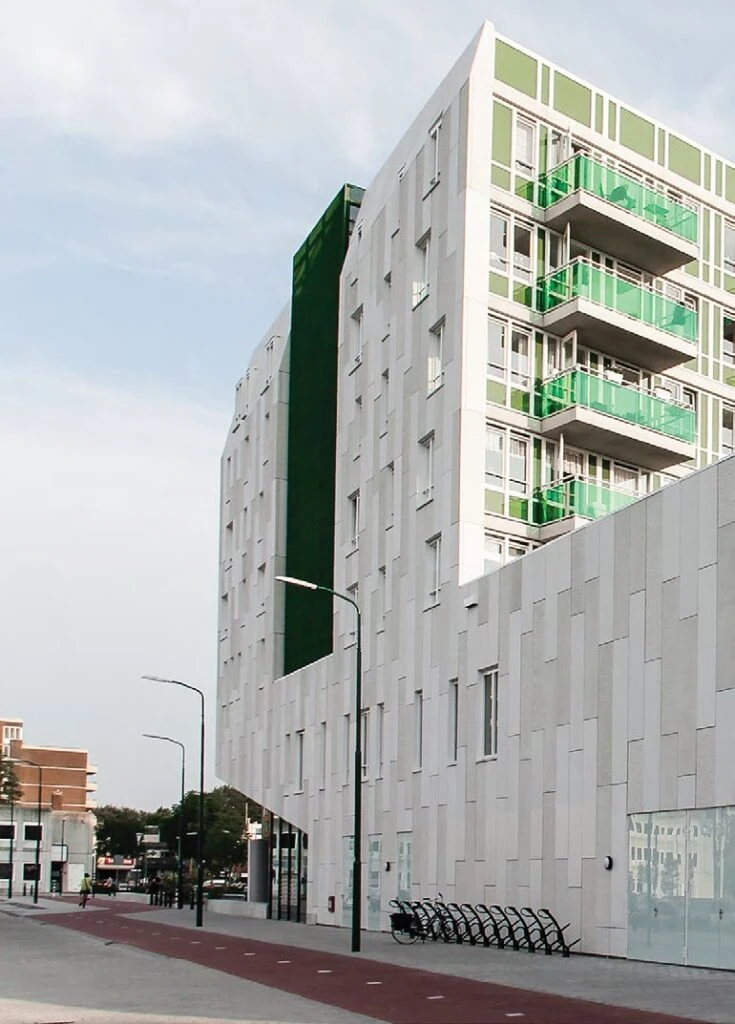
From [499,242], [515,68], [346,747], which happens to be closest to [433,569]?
[346,747]

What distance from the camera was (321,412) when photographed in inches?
2034

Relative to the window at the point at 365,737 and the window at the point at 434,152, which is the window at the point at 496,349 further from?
the window at the point at 365,737

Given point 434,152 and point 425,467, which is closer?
point 425,467

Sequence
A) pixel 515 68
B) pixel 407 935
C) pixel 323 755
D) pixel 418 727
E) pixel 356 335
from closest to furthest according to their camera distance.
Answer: pixel 407 935, pixel 418 727, pixel 515 68, pixel 323 755, pixel 356 335

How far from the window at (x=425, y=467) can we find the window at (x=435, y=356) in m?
1.42

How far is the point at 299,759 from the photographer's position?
165ft

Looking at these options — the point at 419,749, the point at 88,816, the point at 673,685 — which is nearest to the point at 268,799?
the point at 419,749

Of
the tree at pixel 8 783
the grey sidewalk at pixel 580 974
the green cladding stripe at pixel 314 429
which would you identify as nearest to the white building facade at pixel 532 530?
the green cladding stripe at pixel 314 429

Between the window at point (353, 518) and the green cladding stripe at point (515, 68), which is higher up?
the green cladding stripe at point (515, 68)

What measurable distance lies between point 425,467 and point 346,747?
991cm

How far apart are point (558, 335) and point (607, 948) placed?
58.9 feet

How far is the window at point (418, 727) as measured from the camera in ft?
125

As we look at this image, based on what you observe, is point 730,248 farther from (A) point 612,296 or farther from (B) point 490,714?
(B) point 490,714

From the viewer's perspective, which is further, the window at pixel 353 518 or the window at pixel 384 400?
the window at pixel 353 518
